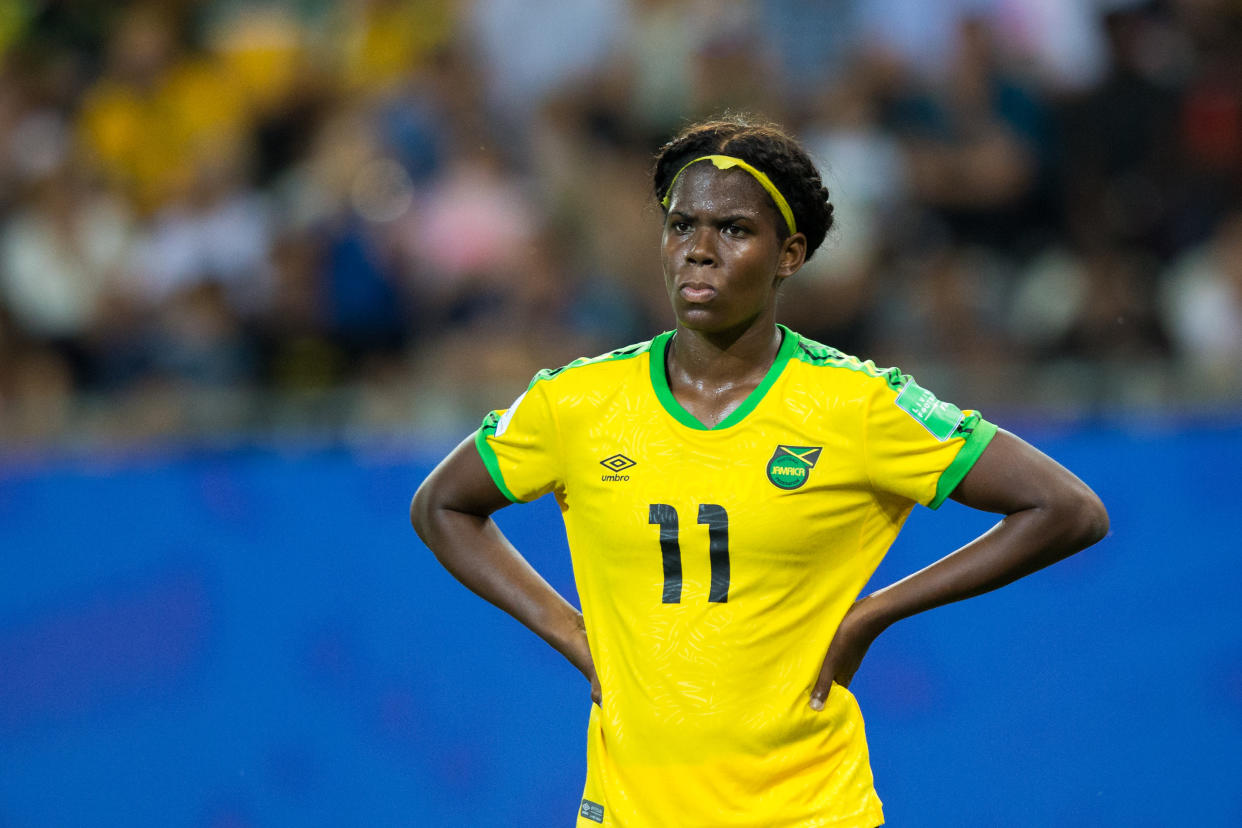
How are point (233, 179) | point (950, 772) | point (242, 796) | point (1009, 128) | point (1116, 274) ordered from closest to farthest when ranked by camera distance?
point (950, 772)
point (242, 796)
point (1116, 274)
point (1009, 128)
point (233, 179)

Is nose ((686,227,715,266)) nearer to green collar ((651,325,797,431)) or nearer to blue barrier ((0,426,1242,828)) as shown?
green collar ((651,325,797,431))

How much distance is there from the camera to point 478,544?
3.70 meters

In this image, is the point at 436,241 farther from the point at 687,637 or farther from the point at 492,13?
the point at 687,637

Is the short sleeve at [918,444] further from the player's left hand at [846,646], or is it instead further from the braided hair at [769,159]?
the braided hair at [769,159]

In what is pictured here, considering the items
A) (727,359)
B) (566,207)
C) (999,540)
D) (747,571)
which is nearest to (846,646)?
(747,571)

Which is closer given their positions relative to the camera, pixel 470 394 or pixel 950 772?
pixel 950 772

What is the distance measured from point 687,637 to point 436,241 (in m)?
4.01

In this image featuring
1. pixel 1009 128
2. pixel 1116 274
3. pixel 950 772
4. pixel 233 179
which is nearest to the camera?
pixel 950 772

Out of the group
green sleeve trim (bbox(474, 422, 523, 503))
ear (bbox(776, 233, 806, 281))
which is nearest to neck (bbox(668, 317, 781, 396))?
ear (bbox(776, 233, 806, 281))

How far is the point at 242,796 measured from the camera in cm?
582

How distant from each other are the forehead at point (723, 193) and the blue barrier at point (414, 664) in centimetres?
241

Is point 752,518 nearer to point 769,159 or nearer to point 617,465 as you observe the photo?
point 617,465

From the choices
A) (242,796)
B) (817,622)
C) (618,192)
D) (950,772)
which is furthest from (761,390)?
(618,192)

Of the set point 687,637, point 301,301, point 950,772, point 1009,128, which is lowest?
point 687,637
